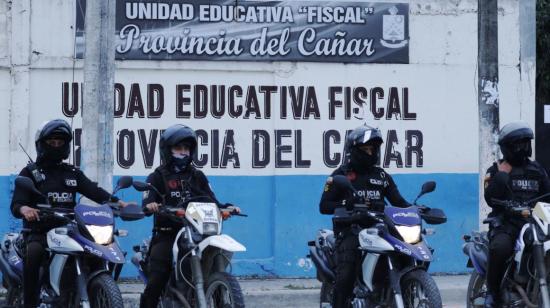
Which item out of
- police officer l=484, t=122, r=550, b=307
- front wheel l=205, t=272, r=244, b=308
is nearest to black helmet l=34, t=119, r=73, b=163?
front wheel l=205, t=272, r=244, b=308

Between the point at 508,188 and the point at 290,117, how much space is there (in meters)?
4.99

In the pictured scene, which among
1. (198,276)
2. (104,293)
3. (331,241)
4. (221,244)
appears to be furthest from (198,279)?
(331,241)

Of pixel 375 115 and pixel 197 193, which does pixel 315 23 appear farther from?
pixel 197 193

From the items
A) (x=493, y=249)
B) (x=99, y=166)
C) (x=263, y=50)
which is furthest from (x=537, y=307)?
(x=263, y=50)

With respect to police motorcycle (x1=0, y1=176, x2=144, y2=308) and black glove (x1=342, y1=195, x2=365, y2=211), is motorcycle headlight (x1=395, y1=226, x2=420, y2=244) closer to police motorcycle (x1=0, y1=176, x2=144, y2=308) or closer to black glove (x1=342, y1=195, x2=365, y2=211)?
black glove (x1=342, y1=195, x2=365, y2=211)

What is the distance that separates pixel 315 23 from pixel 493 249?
18.2 feet

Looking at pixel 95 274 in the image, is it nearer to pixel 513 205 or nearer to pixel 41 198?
pixel 41 198

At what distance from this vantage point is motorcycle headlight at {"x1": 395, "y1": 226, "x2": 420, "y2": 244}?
28.1 feet

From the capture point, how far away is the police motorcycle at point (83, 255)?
8289mm

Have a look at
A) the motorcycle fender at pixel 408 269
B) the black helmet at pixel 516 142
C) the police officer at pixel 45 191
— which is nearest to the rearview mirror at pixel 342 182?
the motorcycle fender at pixel 408 269

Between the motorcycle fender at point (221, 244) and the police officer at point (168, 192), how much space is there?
0.54 metres

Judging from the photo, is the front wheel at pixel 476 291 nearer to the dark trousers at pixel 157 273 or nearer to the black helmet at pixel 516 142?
the black helmet at pixel 516 142

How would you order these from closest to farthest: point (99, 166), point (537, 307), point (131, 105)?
point (537, 307), point (99, 166), point (131, 105)

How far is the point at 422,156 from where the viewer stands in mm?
14086
